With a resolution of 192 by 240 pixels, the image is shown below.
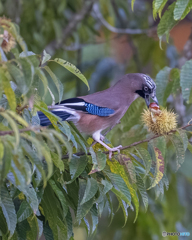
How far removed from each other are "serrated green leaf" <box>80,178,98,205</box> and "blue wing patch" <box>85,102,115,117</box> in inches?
36.8

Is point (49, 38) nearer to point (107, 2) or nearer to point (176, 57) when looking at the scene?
point (107, 2)

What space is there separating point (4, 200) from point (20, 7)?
3704mm

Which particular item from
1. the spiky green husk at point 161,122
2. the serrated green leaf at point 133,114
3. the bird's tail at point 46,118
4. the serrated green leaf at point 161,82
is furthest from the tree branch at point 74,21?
the spiky green husk at point 161,122

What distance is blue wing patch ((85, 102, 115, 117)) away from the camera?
261 centimetres

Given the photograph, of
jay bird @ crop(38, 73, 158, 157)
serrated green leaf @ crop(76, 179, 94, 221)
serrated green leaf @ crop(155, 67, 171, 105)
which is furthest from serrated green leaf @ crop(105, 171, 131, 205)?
serrated green leaf @ crop(155, 67, 171, 105)

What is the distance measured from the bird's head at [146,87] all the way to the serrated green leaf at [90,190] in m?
1.10

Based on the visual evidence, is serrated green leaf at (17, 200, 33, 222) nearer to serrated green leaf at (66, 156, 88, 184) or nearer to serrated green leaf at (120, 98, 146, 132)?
serrated green leaf at (66, 156, 88, 184)

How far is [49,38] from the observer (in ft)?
18.0

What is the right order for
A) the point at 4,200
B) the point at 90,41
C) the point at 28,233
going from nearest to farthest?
the point at 4,200 < the point at 28,233 < the point at 90,41

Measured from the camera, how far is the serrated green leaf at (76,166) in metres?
1.72

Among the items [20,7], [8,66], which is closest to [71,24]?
[20,7]

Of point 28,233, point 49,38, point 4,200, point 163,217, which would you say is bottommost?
point 163,217

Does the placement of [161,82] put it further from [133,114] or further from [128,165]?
[128,165]

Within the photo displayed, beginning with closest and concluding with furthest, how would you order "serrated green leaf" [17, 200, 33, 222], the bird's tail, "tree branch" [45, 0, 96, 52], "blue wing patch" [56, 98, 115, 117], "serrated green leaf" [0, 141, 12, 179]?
"serrated green leaf" [0, 141, 12, 179] → "serrated green leaf" [17, 200, 33, 222] → the bird's tail → "blue wing patch" [56, 98, 115, 117] → "tree branch" [45, 0, 96, 52]
